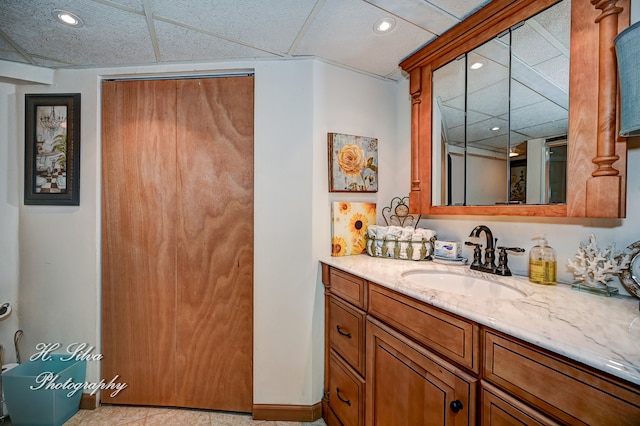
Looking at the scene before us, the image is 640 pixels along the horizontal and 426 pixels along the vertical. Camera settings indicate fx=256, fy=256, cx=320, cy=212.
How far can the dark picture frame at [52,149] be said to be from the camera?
1.69m

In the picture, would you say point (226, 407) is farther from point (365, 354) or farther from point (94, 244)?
point (94, 244)

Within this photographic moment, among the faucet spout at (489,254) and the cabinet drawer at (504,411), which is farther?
the faucet spout at (489,254)

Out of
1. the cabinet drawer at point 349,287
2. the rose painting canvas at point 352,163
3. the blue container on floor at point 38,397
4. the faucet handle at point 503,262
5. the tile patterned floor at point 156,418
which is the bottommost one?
the tile patterned floor at point 156,418

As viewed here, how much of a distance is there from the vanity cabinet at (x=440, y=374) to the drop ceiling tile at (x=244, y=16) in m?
1.31

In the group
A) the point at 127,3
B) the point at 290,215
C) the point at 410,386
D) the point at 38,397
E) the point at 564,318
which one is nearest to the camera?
the point at 564,318

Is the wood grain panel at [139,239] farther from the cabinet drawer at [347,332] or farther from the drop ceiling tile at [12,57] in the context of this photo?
the cabinet drawer at [347,332]

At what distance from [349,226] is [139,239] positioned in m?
1.39

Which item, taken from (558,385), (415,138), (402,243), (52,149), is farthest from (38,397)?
(415,138)

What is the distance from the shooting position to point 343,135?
166 centimetres

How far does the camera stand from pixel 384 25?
129 centimetres

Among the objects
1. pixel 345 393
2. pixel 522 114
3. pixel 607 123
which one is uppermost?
pixel 522 114

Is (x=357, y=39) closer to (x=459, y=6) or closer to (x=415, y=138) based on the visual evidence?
(x=459, y=6)

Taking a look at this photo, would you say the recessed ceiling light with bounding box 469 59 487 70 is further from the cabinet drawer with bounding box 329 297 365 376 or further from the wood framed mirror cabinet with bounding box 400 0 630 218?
the cabinet drawer with bounding box 329 297 365 376

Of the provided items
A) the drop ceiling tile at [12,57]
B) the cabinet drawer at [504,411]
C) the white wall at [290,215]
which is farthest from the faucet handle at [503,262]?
the drop ceiling tile at [12,57]
